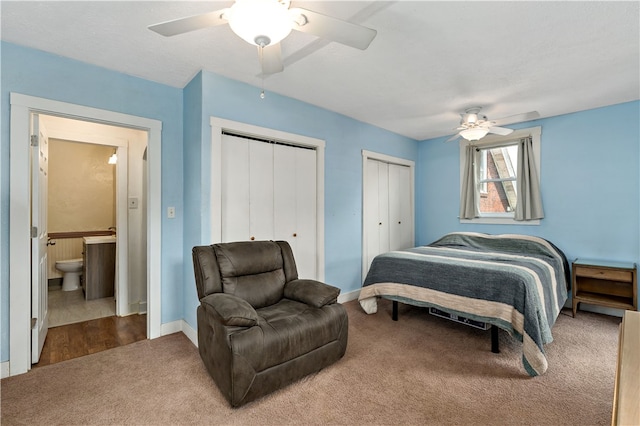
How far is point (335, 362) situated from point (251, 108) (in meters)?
2.44

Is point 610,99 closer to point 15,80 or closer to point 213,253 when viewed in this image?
point 213,253

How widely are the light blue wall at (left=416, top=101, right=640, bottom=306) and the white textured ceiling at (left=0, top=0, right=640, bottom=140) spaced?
349mm

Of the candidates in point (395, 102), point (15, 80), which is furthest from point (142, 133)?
point (395, 102)

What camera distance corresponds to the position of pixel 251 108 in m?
2.98

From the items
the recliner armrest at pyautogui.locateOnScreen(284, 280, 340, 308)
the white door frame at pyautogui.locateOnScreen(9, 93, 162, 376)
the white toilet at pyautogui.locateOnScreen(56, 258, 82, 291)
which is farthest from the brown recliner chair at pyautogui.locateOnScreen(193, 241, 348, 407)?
the white toilet at pyautogui.locateOnScreen(56, 258, 82, 291)

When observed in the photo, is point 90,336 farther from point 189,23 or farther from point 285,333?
point 189,23

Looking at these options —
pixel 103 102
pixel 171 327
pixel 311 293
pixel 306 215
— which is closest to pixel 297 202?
pixel 306 215

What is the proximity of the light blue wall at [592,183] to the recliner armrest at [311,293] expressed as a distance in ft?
10.6

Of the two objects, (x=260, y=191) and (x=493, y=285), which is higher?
(x=260, y=191)

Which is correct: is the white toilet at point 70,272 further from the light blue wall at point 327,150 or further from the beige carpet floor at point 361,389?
the light blue wall at point 327,150

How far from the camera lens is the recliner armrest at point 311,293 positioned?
2238mm

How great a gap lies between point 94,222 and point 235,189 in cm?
357

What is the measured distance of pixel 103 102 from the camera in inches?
101

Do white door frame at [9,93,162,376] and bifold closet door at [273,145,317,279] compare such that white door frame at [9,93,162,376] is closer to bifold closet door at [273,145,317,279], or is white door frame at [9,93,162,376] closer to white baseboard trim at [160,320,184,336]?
white baseboard trim at [160,320,184,336]
